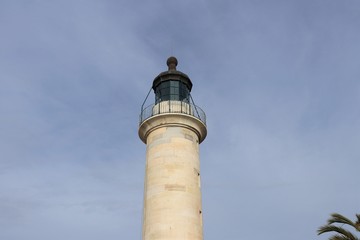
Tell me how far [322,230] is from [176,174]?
873cm

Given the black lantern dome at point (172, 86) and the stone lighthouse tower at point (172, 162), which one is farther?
the black lantern dome at point (172, 86)

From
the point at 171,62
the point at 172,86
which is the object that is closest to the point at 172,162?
the point at 172,86

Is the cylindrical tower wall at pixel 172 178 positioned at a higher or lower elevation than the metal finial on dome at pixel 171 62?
lower

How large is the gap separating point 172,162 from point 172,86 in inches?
247

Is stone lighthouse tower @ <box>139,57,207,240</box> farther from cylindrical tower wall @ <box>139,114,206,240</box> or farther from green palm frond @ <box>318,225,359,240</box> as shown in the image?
green palm frond @ <box>318,225,359,240</box>

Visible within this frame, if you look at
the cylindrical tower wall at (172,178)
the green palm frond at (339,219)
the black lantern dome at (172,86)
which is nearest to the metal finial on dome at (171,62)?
the black lantern dome at (172,86)

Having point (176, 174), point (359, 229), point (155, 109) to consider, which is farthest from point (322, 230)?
point (155, 109)

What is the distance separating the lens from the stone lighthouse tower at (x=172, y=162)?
2317 cm

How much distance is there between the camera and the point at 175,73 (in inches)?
1128

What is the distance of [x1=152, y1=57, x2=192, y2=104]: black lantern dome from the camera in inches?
1115

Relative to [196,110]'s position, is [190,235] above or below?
below

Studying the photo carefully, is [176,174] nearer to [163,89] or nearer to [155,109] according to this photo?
[155,109]

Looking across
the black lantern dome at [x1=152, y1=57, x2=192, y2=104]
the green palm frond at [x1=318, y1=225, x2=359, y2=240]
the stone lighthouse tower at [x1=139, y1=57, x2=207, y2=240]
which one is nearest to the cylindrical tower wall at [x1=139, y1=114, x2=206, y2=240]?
the stone lighthouse tower at [x1=139, y1=57, x2=207, y2=240]

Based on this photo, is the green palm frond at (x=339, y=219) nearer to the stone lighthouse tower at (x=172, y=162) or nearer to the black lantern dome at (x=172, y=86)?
the stone lighthouse tower at (x=172, y=162)
